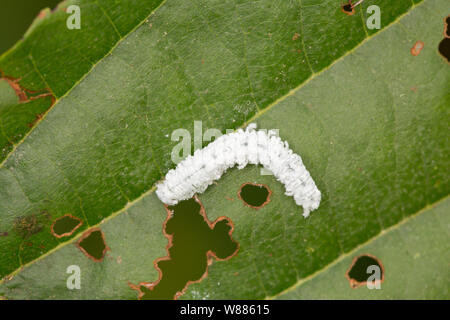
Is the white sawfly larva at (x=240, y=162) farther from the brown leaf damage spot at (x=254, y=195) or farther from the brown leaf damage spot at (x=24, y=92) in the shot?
the brown leaf damage spot at (x=24, y=92)

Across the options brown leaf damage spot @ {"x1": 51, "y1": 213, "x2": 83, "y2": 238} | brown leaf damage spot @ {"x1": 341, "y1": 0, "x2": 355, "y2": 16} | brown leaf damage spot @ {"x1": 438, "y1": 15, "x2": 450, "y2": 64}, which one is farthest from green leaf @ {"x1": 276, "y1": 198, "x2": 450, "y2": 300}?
brown leaf damage spot @ {"x1": 51, "y1": 213, "x2": 83, "y2": 238}

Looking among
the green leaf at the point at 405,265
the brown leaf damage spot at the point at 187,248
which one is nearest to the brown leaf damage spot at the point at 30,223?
the brown leaf damage spot at the point at 187,248

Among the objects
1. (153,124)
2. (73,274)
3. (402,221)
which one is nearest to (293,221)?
(402,221)

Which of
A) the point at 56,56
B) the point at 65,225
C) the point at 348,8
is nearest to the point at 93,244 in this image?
the point at 65,225

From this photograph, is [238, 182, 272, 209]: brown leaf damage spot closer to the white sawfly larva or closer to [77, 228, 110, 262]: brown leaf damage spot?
the white sawfly larva

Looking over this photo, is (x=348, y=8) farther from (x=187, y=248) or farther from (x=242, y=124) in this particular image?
(x=187, y=248)

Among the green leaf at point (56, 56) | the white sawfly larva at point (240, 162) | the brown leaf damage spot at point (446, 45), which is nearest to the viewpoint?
the green leaf at point (56, 56)
